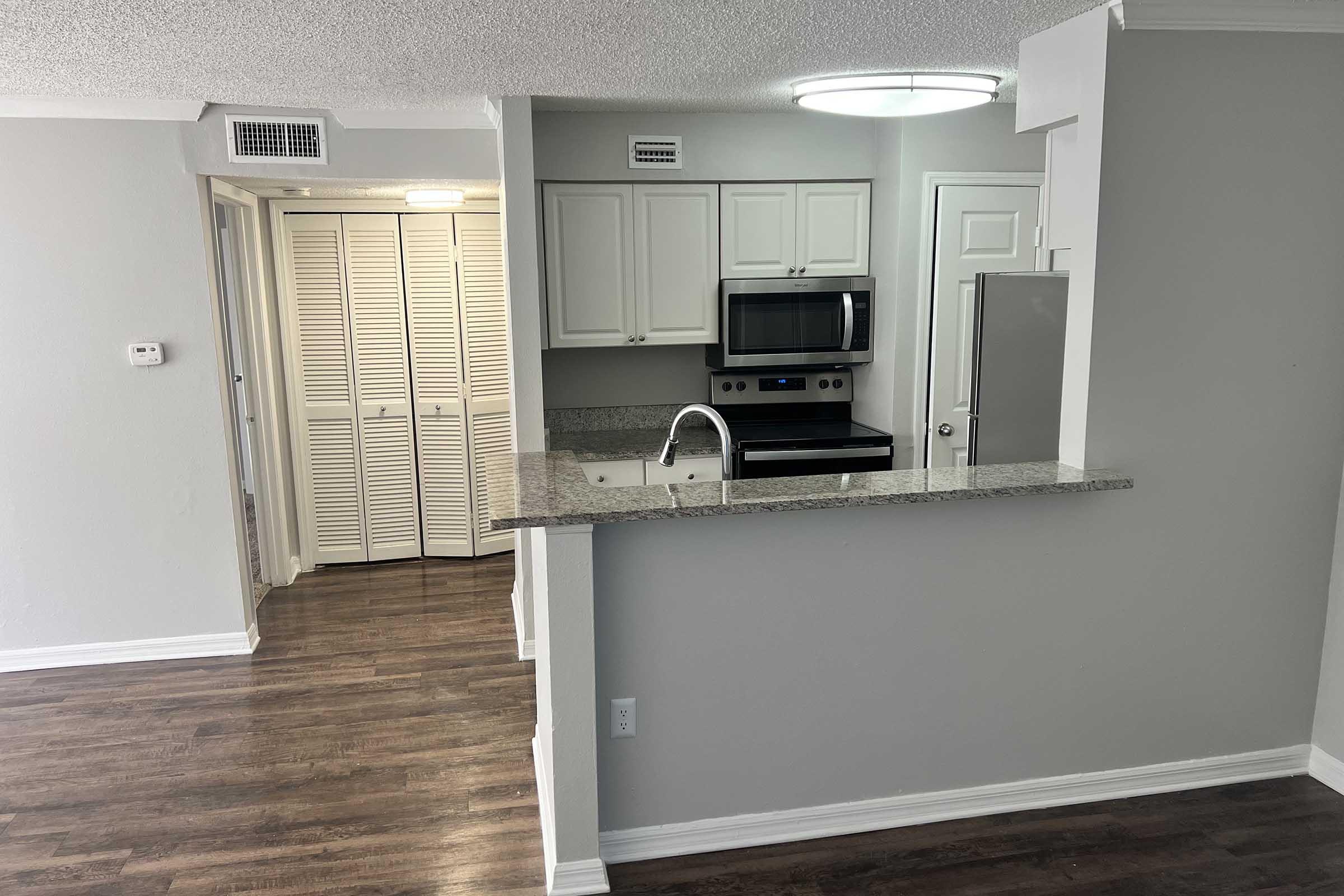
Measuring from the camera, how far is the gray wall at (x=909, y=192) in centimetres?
410

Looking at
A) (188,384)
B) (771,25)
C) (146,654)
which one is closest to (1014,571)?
(771,25)

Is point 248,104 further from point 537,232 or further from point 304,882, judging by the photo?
point 304,882

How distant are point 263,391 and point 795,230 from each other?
108 inches

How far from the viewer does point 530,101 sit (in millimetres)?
3584

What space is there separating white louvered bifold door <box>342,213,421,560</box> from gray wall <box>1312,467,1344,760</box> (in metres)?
4.12

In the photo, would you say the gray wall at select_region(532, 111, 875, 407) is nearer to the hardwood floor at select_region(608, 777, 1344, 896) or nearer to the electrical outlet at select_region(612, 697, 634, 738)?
the electrical outlet at select_region(612, 697, 634, 738)

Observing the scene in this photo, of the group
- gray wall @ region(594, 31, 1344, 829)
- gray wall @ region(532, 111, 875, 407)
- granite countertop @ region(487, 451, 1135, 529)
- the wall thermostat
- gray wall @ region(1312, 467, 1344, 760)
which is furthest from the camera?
gray wall @ region(532, 111, 875, 407)

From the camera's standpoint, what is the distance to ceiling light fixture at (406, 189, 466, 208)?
4531 mm

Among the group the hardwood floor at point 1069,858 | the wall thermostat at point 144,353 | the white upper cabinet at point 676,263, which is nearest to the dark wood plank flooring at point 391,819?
the hardwood floor at point 1069,858

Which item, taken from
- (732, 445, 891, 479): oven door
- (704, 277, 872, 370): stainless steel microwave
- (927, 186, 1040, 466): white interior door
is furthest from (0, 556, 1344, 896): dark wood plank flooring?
(927, 186, 1040, 466): white interior door

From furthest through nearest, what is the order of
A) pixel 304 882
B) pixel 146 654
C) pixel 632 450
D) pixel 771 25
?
1. pixel 632 450
2. pixel 146 654
3. pixel 771 25
4. pixel 304 882

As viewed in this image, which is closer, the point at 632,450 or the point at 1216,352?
the point at 1216,352

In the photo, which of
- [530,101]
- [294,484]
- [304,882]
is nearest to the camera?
[304,882]

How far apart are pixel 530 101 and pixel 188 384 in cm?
176
